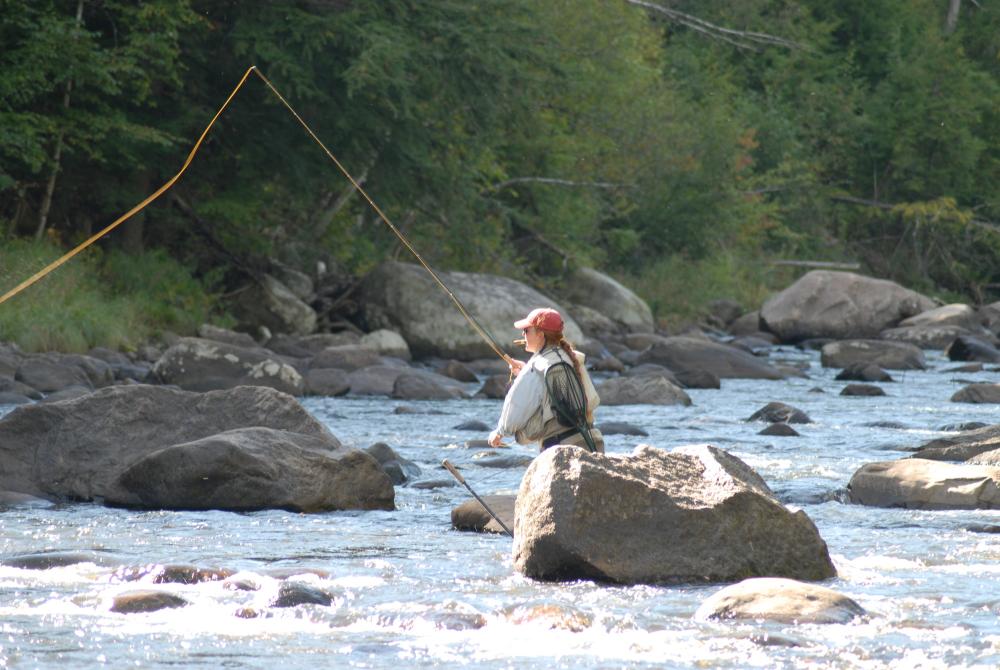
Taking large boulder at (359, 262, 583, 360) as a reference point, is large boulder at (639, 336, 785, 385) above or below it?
below

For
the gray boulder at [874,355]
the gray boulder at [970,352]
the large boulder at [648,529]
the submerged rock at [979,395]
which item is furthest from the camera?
the gray boulder at [970,352]

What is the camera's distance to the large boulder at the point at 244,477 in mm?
9156

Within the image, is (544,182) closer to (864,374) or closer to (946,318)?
(946,318)

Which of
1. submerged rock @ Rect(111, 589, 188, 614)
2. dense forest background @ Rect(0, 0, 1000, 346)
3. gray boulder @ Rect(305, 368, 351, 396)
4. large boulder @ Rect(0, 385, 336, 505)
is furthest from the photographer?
dense forest background @ Rect(0, 0, 1000, 346)

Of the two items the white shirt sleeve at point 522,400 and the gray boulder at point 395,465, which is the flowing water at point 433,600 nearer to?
the gray boulder at point 395,465

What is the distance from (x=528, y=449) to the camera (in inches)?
498

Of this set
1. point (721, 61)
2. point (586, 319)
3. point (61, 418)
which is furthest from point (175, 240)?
point (721, 61)

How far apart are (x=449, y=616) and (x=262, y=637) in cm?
77

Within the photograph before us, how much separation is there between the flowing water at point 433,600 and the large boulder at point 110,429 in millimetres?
378

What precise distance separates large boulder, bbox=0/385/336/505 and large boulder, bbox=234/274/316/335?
12.0m

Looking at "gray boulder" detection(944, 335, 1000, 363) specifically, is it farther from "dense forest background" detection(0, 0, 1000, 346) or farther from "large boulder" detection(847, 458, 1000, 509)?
"large boulder" detection(847, 458, 1000, 509)

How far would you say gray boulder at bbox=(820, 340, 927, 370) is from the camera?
69.9 feet

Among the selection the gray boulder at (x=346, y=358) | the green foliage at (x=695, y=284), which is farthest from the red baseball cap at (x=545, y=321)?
the green foliage at (x=695, y=284)

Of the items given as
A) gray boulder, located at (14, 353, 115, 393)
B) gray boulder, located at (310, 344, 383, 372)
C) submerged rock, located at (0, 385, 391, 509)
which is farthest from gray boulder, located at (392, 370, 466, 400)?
submerged rock, located at (0, 385, 391, 509)
